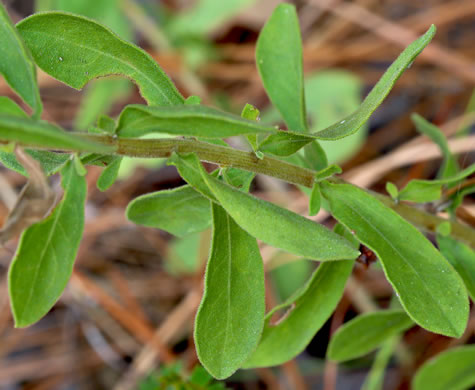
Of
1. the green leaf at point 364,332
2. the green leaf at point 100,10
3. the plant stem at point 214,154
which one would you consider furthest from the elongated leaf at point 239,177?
the green leaf at point 100,10

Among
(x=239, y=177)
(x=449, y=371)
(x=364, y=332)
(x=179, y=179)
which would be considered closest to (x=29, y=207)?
(x=239, y=177)

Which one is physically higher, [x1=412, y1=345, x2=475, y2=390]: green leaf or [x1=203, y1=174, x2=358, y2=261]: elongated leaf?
[x1=203, y1=174, x2=358, y2=261]: elongated leaf

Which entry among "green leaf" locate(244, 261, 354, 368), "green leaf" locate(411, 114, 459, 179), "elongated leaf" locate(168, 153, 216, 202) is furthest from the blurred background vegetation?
"elongated leaf" locate(168, 153, 216, 202)

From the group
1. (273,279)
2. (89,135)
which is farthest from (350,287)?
(89,135)

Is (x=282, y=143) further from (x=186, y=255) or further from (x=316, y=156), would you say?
(x=186, y=255)

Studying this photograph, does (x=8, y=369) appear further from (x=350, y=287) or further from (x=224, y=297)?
(x=224, y=297)

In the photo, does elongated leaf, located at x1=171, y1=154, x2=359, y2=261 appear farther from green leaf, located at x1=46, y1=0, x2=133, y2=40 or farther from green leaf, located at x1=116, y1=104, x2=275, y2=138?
green leaf, located at x1=46, y1=0, x2=133, y2=40
